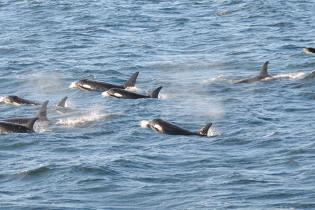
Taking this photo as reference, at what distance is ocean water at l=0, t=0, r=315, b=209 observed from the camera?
26359 millimetres

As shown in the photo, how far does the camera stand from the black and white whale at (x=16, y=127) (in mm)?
32688

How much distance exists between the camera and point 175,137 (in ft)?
105

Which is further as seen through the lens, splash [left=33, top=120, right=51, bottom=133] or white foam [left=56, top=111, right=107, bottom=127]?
white foam [left=56, top=111, right=107, bottom=127]

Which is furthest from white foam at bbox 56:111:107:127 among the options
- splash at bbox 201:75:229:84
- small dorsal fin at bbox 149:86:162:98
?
splash at bbox 201:75:229:84

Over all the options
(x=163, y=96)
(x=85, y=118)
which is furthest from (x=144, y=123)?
(x=163, y=96)

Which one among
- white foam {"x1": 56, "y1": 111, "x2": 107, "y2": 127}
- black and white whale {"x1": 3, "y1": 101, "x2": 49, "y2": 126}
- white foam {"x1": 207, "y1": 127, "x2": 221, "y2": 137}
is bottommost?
white foam {"x1": 56, "y1": 111, "x2": 107, "y2": 127}

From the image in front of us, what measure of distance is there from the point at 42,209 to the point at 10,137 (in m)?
7.67

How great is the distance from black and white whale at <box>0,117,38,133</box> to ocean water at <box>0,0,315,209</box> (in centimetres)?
32

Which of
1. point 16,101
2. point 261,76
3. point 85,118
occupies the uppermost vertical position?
point 85,118

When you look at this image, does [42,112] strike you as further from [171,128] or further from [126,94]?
[126,94]

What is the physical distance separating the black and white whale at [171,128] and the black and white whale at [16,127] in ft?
12.6

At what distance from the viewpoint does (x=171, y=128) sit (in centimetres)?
3256

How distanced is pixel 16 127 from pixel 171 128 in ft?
16.2

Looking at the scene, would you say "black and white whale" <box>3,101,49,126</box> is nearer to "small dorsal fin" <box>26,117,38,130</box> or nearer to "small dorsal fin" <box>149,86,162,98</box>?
"small dorsal fin" <box>26,117,38,130</box>
